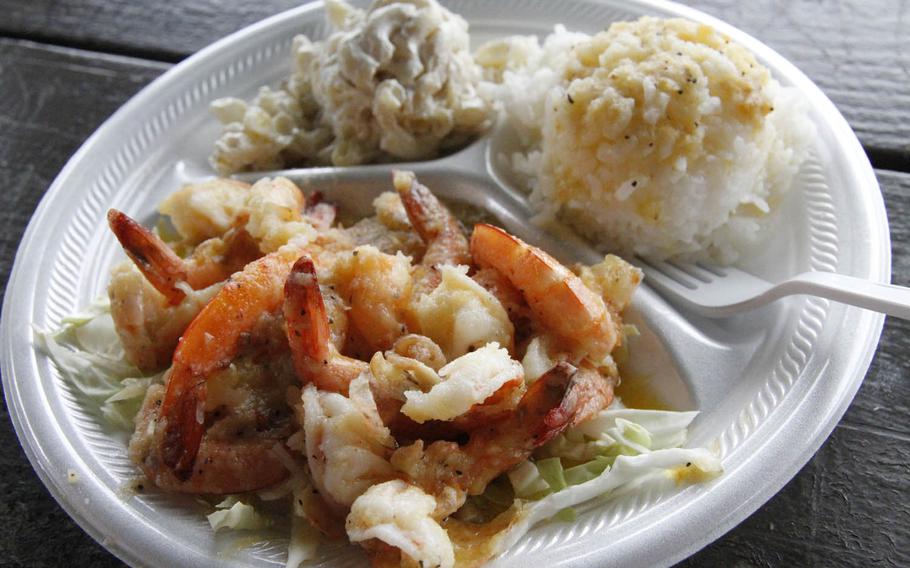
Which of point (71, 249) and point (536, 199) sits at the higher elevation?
point (536, 199)

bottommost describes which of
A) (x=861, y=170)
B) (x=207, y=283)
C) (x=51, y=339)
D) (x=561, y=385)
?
(x=51, y=339)

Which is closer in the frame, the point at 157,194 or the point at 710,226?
the point at 710,226

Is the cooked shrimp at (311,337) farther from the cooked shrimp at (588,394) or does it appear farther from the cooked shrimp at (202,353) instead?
the cooked shrimp at (588,394)

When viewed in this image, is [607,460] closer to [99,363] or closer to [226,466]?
[226,466]

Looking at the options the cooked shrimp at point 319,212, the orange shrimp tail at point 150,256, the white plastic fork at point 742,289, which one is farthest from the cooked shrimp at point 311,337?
the white plastic fork at point 742,289

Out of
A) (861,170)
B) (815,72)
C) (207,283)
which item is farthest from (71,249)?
(815,72)

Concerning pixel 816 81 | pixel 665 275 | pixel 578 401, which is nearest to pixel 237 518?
pixel 578 401

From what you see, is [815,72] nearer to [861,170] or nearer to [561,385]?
[861,170]
